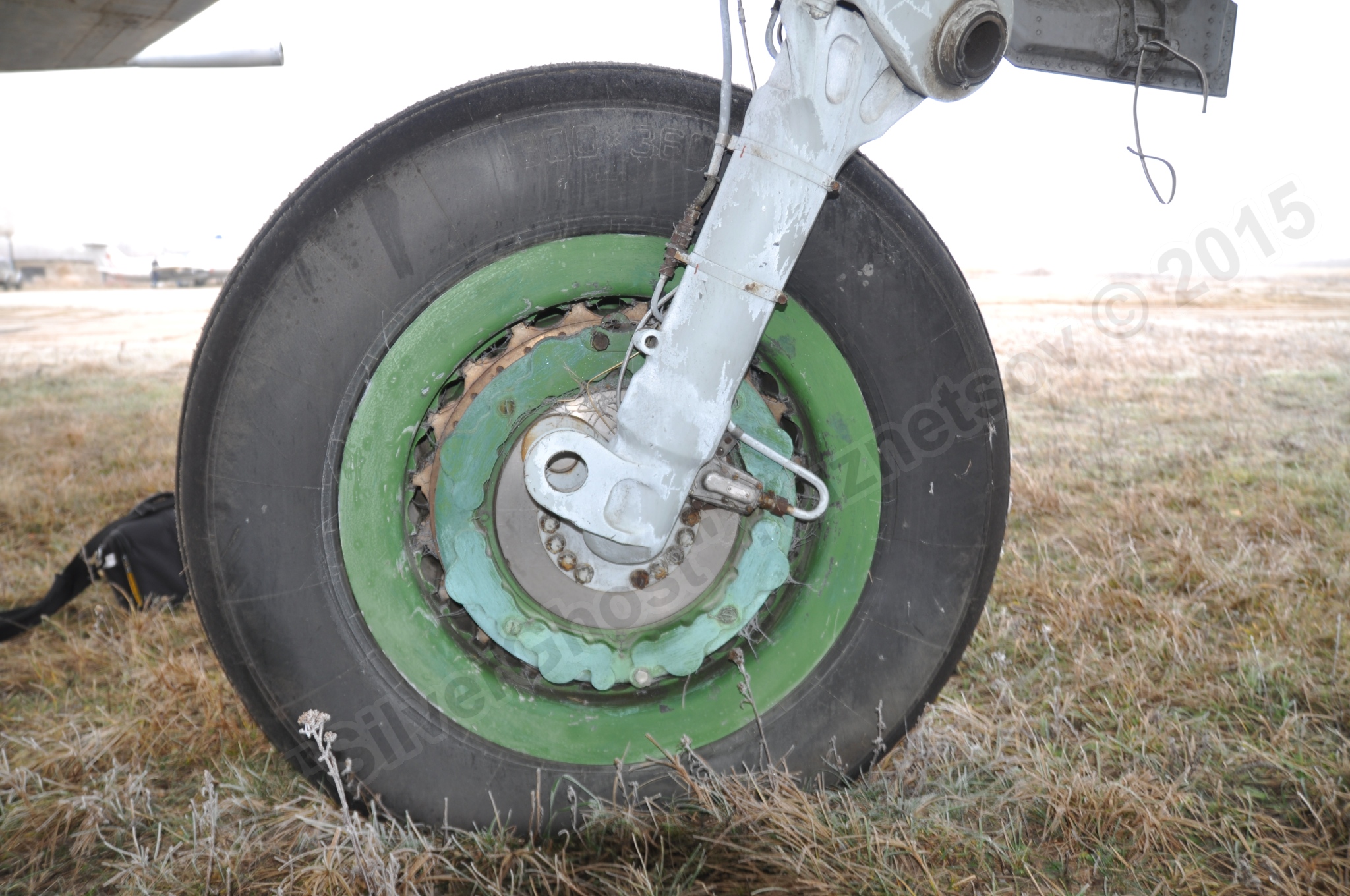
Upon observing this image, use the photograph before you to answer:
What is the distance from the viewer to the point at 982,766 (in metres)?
1.60

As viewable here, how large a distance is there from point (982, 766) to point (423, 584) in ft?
3.90

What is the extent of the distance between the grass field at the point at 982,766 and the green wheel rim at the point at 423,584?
15cm

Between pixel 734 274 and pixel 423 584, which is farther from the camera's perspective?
pixel 423 584

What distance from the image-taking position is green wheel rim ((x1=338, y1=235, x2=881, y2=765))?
128 cm

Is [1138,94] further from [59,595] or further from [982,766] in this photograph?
[59,595]

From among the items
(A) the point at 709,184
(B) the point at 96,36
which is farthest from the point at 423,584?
(B) the point at 96,36

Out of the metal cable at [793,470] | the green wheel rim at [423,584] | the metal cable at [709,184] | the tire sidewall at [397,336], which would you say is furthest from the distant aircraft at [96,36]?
the metal cable at [793,470]

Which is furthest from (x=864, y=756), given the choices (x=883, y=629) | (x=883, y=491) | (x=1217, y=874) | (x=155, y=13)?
(x=155, y=13)

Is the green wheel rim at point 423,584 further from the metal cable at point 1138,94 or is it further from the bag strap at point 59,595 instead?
the bag strap at point 59,595

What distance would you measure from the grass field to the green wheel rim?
0.51 ft

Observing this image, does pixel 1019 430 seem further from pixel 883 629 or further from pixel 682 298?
pixel 682 298

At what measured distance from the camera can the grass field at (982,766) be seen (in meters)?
1.27

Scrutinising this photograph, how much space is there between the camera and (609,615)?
4.53 ft

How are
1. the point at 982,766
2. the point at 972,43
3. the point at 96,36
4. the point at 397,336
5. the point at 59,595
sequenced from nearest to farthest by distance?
the point at 972,43, the point at 397,336, the point at 982,766, the point at 59,595, the point at 96,36
